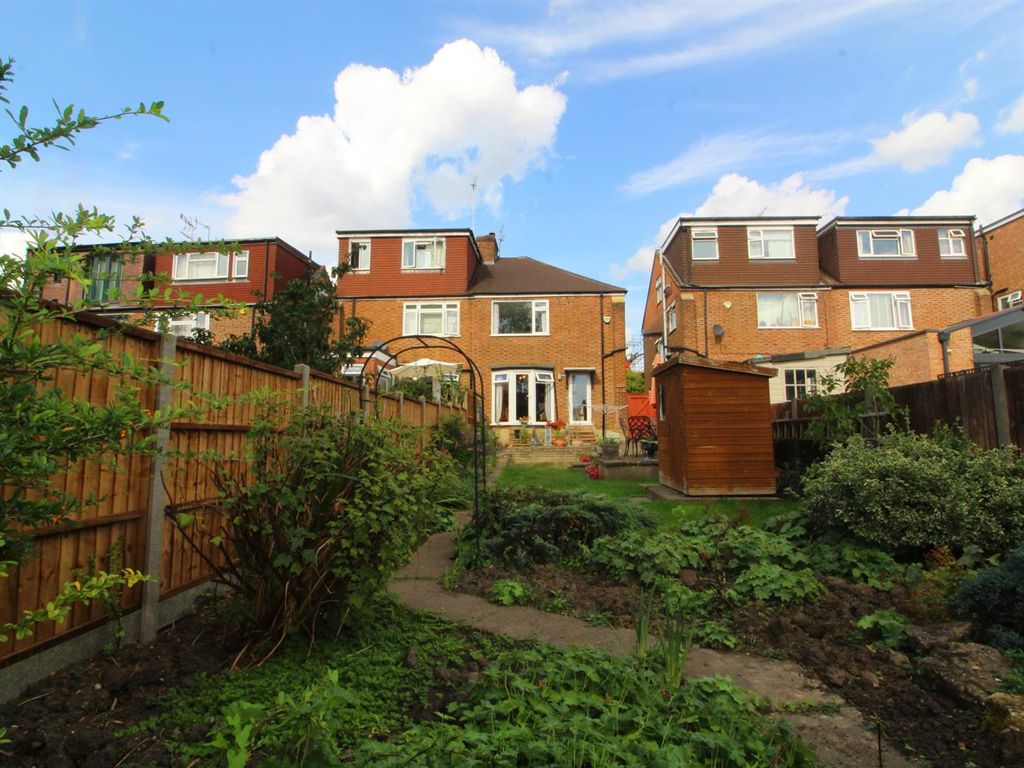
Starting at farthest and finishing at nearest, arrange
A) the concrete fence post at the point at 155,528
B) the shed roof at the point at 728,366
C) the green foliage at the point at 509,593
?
the shed roof at the point at 728,366
the green foliage at the point at 509,593
the concrete fence post at the point at 155,528

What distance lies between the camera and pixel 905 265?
25.6 meters

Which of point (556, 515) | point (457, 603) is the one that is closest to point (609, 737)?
point (457, 603)

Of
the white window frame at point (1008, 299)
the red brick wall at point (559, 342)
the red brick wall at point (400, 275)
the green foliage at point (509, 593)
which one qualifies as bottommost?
the green foliage at point (509, 593)

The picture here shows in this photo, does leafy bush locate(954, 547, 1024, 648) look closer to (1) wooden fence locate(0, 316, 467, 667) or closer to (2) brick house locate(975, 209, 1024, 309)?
(1) wooden fence locate(0, 316, 467, 667)

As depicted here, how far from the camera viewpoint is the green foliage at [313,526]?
3398 millimetres

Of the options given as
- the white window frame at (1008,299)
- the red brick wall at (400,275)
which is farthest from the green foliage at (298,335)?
the white window frame at (1008,299)

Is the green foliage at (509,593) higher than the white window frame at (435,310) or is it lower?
lower

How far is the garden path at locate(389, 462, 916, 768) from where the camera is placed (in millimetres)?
2744

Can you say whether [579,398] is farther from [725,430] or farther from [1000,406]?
[1000,406]

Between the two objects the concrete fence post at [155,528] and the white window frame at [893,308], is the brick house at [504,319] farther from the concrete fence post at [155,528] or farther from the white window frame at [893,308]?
the concrete fence post at [155,528]

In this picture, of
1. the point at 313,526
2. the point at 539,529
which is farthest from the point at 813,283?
the point at 313,526

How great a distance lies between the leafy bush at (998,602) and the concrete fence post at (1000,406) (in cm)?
262

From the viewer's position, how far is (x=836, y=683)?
3.43 meters

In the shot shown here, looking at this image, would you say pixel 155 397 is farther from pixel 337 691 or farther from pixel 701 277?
pixel 701 277
